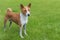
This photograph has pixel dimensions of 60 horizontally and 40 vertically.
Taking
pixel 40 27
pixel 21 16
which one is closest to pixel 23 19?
pixel 21 16

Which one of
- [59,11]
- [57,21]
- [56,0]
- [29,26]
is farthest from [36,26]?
[56,0]

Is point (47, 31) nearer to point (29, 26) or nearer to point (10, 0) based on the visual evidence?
point (29, 26)

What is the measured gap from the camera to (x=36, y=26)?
7.87 meters

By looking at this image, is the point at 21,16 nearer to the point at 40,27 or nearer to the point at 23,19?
the point at 23,19

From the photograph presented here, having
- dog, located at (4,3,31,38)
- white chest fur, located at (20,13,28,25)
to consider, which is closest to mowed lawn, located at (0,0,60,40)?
dog, located at (4,3,31,38)

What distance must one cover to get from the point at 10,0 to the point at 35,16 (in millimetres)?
4767

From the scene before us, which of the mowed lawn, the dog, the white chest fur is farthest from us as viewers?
the mowed lawn

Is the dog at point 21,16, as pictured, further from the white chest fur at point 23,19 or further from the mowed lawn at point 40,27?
the mowed lawn at point 40,27

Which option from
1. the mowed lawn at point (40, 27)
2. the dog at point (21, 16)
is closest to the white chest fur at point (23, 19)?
the dog at point (21, 16)

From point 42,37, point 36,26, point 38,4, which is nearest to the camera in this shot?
point 42,37

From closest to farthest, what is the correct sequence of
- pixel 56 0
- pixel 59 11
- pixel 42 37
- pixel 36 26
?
pixel 42 37, pixel 36 26, pixel 59 11, pixel 56 0

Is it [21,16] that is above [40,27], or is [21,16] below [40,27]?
above

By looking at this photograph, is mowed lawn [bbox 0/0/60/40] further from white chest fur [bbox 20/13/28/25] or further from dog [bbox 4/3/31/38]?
white chest fur [bbox 20/13/28/25]

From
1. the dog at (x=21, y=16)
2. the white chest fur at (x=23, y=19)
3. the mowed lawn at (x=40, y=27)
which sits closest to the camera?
the dog at (x=21, y=16)
